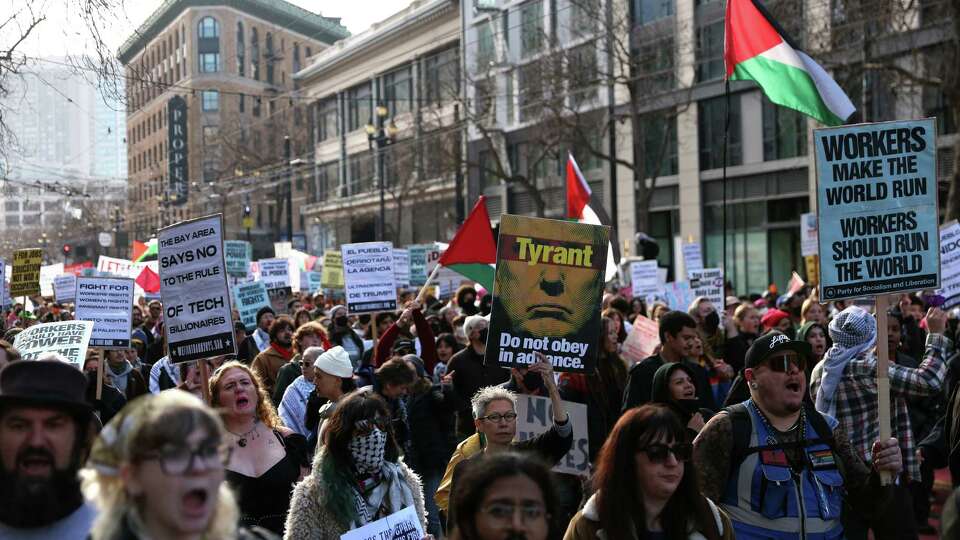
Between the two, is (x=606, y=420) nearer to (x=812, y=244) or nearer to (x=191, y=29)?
(x=812, y=244)

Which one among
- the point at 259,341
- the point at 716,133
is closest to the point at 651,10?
the point at 716,133

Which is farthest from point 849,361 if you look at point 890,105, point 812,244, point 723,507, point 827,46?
point 890,105

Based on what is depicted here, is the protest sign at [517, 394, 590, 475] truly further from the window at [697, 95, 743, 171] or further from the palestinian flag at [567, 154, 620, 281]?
the window at [697, 95, 743, 171]

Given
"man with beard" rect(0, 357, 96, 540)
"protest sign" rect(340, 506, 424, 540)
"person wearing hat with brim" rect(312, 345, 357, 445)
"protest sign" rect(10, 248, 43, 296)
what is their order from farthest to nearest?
"protest sign" rect(10, 248, 43, 296)
"person wearing hat with brim" rect(312, 345, 357, 445)
"protest sign" rect(340, 506, 424, 540)
"man with beard" rect(0, 357, 96, 540)

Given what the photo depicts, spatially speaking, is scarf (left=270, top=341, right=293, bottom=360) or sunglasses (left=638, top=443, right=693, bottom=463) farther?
scarf (left=270, top=341, right=293, bottom=360)

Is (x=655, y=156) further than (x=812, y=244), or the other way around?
(x=655, y=156)

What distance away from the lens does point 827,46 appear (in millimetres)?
24703

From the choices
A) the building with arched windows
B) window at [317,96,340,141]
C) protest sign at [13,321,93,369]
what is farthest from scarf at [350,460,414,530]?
the building with arched windows

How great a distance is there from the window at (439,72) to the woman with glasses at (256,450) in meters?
45.7

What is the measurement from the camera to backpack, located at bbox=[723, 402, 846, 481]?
497cm

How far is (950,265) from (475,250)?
179 inches

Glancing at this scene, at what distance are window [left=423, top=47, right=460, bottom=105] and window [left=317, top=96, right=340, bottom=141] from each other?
1391cm

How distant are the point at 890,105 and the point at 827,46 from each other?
19.7ft

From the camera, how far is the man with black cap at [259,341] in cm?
1389
